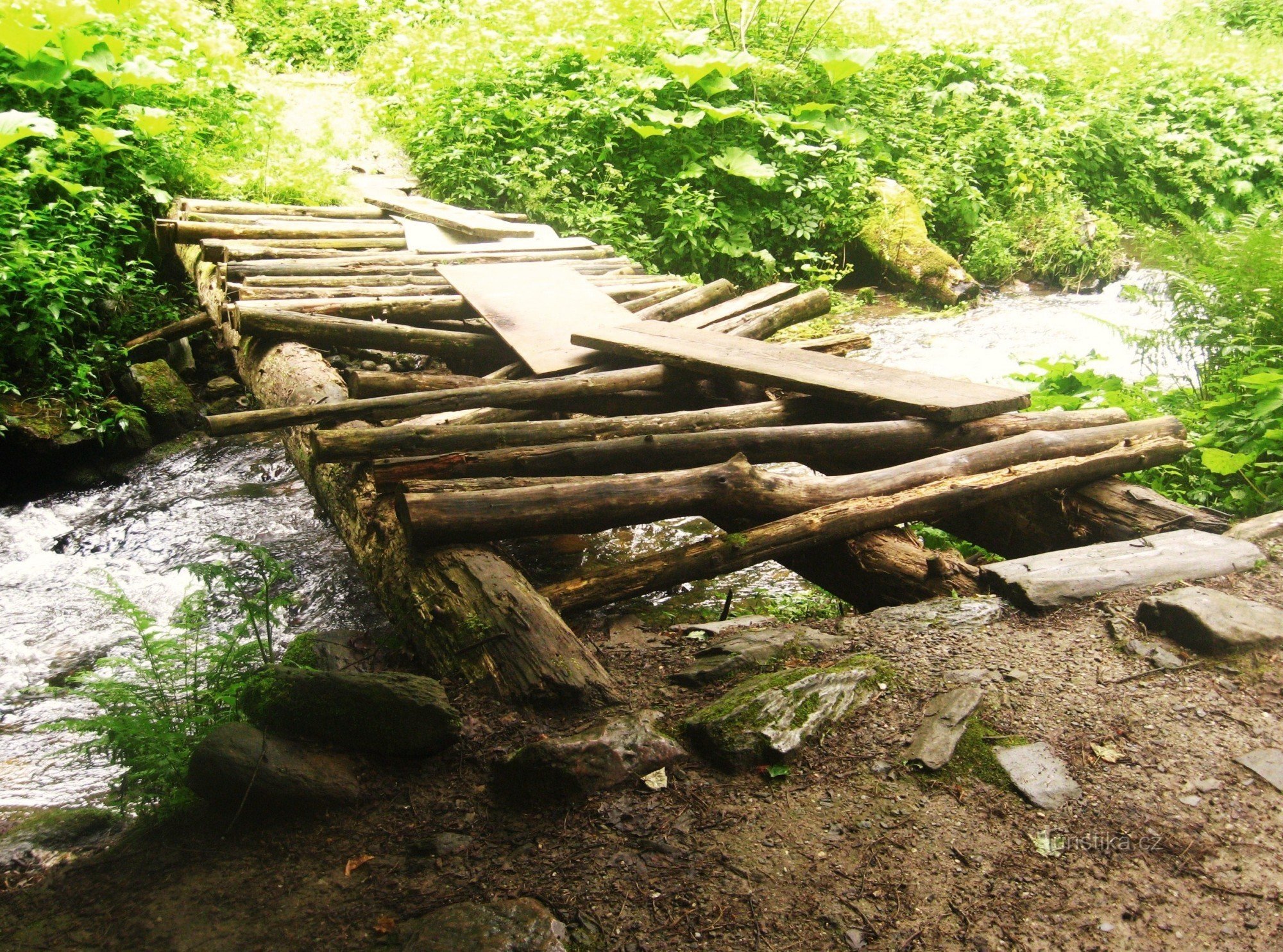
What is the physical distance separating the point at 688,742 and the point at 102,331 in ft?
20.5

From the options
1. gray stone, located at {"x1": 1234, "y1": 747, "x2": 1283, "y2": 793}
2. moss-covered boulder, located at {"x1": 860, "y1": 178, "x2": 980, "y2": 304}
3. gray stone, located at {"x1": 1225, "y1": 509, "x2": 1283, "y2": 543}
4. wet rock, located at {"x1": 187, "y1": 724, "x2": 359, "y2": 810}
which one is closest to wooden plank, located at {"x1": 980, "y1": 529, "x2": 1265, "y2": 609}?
gray stone, located at {"x1": 1225, "y1": 509, "x2": 1283, "y2": 543}

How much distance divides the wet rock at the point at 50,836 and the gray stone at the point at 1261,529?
476 centimetres

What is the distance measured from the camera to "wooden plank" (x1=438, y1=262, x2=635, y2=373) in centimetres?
512

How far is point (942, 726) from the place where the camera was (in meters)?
2.66

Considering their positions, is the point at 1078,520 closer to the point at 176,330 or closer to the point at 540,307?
the point at 540,307

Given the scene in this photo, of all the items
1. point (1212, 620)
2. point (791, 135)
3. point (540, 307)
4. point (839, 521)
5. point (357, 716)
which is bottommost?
point (1212, 620)

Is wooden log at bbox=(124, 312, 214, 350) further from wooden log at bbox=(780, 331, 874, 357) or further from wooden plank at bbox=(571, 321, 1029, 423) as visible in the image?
wooden log at bbox=(780, 331, 874, 357)

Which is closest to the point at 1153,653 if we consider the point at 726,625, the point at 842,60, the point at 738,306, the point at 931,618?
the point at 931,618

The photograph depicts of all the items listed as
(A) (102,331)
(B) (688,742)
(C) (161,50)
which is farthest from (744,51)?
(B) (688,742)

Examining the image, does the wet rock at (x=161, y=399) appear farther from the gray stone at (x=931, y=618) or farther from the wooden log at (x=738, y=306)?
the gray stone at (x=931, y=618)

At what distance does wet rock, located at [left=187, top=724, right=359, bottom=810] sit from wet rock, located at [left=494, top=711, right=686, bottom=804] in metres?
0.47

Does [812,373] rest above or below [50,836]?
above

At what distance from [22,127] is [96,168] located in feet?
2.38

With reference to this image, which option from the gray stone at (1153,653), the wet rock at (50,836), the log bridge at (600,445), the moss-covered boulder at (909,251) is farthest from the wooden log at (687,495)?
the moss-covered boulder at (909,251)
